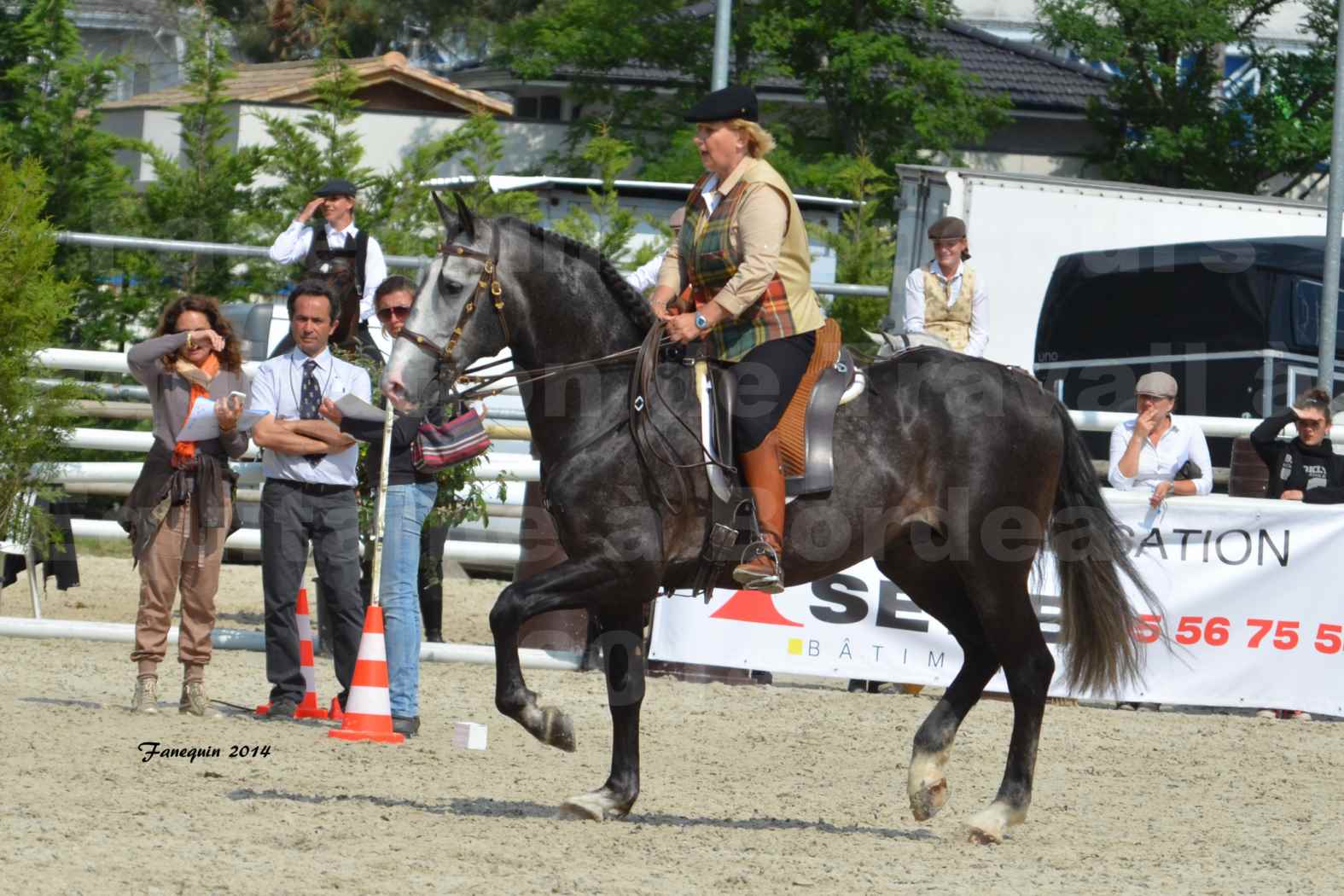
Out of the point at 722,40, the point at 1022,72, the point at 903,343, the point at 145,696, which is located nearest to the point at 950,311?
the point at 903,343

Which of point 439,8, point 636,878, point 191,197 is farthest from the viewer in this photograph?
point 439,8

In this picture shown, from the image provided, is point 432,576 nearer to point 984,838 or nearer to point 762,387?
point 762,387

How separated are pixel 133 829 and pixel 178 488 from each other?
3.10 metres

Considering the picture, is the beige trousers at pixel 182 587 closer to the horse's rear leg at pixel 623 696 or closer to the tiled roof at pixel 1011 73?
the horse's rear leg at pixel 623 696

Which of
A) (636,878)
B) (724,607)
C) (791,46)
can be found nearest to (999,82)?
(791,46)

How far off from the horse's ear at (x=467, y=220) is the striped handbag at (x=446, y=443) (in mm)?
2056

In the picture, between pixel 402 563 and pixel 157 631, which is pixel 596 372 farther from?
pixel 157 631

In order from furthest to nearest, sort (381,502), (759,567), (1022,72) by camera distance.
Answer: (1022,72), (381,502), (759,567)

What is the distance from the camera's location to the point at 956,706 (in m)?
7.60

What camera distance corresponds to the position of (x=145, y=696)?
9.21m

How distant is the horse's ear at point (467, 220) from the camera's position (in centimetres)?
698

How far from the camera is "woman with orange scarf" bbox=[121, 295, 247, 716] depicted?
9133mm

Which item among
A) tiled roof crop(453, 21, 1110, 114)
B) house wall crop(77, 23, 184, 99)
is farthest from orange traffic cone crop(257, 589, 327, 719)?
house wall crop(77, 23, 184, 99)

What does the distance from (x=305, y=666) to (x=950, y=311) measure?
16.1 ft
